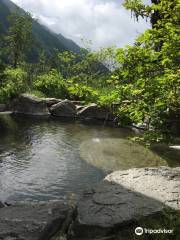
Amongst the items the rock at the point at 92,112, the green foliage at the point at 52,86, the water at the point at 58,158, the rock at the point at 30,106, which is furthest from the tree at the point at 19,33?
the water at the point at 58,158

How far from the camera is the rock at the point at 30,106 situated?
118 ft

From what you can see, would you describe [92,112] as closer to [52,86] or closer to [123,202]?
[52,86]

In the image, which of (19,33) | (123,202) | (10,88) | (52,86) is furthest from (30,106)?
(19,33)

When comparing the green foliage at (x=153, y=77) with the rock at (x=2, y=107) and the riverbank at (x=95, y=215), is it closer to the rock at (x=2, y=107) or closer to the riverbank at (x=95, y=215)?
the riverbank at (x=95, y=215)

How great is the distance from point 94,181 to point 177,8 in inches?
310

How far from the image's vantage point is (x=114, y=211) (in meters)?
8.67

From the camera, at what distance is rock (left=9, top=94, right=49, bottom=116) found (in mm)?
35844

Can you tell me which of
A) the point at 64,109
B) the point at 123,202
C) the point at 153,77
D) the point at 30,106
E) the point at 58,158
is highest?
the point at 153,77

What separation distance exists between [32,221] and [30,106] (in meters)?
28.9

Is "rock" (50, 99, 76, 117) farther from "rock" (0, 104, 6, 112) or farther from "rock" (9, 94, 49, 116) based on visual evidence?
"rock" (0, 104, 6, 112)

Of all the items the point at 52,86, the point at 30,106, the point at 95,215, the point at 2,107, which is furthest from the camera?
the point at 52,86

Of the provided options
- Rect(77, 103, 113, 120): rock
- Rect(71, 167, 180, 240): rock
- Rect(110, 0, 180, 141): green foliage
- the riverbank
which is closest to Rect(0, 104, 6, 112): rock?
Rect(77, 103, 113, 120): rock

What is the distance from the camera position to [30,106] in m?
36.1

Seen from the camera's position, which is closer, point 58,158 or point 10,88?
point 58,158
